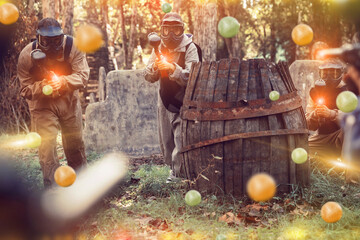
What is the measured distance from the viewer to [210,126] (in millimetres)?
4406

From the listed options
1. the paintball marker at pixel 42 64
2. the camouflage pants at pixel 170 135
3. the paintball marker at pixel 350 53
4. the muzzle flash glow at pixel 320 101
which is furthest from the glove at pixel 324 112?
the paintball marker at pixel 42 64

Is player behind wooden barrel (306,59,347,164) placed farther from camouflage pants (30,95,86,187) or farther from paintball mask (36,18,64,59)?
paintball mask (36,18,64,59)

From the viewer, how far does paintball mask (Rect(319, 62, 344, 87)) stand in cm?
539

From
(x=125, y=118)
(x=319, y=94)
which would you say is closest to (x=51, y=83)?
(x=125, y=118)

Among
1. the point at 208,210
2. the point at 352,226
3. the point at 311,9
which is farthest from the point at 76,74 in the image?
the point at 311,9

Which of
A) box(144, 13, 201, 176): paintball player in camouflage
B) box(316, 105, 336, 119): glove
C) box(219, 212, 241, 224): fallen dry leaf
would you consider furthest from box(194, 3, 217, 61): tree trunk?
box(219, 212, 241, 224): fallen dry leaf

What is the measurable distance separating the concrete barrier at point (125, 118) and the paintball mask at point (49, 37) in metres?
3.01

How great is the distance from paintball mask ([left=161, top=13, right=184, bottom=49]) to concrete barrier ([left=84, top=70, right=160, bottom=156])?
2.82m

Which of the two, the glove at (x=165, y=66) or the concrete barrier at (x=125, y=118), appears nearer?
the glove at (x=165, y=66)

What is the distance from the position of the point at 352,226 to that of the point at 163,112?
9.53 ft

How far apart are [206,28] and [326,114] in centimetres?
451

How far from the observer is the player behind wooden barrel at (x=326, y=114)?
533cm

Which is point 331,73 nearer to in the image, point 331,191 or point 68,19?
point 331,191

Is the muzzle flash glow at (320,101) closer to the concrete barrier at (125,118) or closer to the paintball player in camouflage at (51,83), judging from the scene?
the paintball player in camouflage at (51,83)
